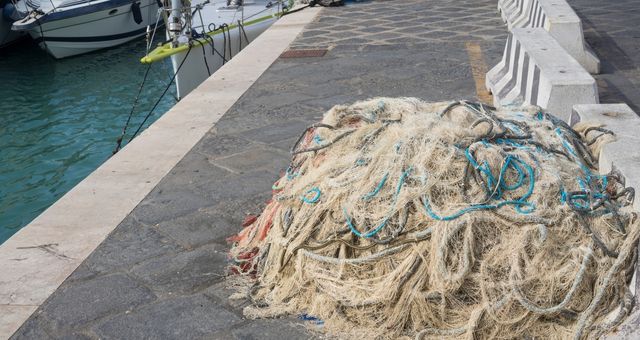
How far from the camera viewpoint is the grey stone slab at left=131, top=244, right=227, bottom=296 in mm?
3145

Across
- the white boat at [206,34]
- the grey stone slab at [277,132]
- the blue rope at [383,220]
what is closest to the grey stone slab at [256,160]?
the grey stone slab at [277,132]

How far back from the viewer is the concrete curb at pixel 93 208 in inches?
125

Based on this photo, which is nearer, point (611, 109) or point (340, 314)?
point (340, 314)

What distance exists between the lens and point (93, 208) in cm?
398

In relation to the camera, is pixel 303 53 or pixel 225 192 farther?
pixel 303 53

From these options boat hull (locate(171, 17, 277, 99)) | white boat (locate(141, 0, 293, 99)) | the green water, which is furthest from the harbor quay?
the green water

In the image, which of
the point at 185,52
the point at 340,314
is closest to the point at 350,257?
the point at 340,314

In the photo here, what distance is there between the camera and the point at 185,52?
1064cm

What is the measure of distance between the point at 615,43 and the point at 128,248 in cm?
579

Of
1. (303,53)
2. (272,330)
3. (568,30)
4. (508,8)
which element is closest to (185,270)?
(272,330)

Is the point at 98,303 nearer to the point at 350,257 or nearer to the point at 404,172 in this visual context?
the point at 350,257

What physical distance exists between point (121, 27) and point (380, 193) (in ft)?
54.6

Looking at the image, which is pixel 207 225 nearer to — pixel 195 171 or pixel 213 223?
pixel 213 223

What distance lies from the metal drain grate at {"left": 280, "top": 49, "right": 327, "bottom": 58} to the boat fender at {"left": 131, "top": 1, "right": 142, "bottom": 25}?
11696mm
